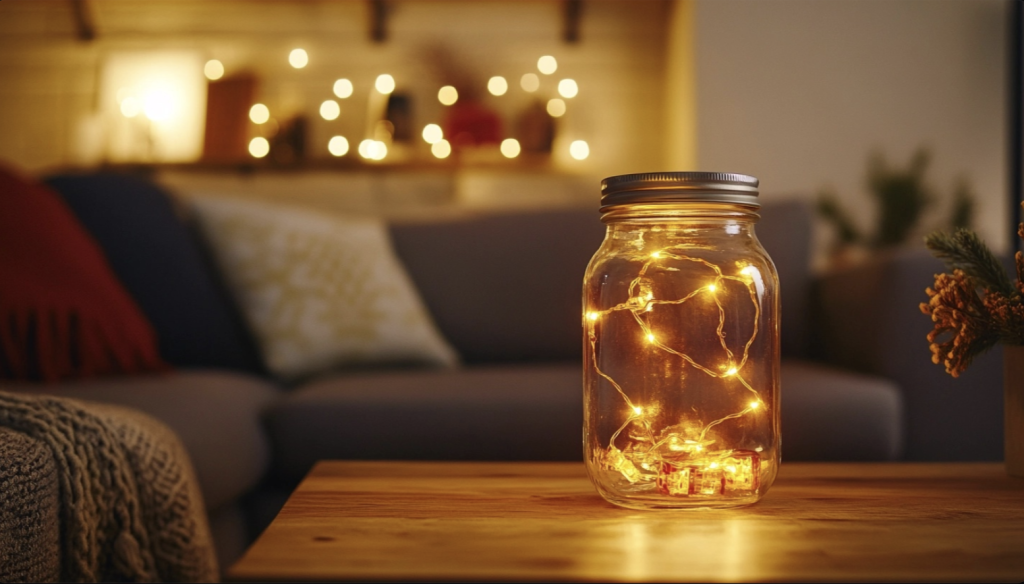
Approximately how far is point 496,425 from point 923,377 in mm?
723

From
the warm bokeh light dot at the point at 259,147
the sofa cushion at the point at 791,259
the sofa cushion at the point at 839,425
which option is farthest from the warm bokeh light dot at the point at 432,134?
the sofa cushion at the point at 839,425

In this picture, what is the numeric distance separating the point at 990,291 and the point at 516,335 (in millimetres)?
1163

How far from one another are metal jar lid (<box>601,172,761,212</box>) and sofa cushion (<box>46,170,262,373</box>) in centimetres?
125

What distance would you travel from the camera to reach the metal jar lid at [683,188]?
0.56m

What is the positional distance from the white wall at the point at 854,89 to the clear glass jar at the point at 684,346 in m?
2.49

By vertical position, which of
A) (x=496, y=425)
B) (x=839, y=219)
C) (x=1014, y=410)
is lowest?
(x=496, y=425)

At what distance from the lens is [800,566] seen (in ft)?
1.40

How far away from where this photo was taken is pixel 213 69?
128 inches

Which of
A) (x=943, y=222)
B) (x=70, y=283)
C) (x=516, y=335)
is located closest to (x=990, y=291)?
(x=516, y=335)

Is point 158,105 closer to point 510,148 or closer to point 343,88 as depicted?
point 343,88

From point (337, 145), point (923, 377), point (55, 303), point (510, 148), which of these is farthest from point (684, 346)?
point (337, 145)

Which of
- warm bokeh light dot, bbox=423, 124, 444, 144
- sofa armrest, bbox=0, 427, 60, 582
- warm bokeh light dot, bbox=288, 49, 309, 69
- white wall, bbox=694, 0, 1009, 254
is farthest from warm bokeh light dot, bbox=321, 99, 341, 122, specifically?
sofa armrest, bbox=0, 427, 60, 582

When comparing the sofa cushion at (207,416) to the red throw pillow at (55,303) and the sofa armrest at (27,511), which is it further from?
the sofa armrest at (27,511)

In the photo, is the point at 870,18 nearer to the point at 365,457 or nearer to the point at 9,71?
the point at 365,457
